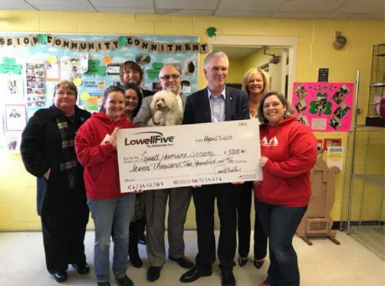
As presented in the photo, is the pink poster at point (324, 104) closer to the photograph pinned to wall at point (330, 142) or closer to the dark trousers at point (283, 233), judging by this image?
the photograph pinned to wall at point (330, 142)

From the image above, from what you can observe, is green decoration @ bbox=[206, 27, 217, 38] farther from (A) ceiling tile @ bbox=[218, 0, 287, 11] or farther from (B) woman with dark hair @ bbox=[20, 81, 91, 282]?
(B) woman with dark hair @ bbox=[20, 81, 91, 282]

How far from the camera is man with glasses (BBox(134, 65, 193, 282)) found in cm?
212

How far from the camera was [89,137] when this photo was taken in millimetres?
1769

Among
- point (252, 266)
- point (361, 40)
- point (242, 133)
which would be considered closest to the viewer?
point (242, 133)

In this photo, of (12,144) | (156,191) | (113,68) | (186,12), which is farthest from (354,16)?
(12,144)

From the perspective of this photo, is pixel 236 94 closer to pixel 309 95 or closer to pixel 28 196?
pixel 309 95

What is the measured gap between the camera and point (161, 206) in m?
2.17

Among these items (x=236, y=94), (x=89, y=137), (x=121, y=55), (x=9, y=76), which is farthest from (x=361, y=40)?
(x=9, y=76)

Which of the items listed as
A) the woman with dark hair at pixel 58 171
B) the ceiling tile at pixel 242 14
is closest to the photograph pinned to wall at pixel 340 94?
the ceiling tile at pixel 242 14

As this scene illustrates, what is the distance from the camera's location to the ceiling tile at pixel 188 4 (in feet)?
8.09

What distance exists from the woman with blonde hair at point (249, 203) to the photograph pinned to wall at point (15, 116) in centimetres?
206

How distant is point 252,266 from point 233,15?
2.21m

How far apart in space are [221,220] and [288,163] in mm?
661

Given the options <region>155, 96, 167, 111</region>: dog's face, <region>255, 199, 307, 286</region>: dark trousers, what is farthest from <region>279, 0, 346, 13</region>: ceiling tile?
<region>255, 199, 307, 286</region>: dark trousers
